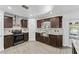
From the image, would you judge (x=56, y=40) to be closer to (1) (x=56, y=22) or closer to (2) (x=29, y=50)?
(1) (x=56, y=22)

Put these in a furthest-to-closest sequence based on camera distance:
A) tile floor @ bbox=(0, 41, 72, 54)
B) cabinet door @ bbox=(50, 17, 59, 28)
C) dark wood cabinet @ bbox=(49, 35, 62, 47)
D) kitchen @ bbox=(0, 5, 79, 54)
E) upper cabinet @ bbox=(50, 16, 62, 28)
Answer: cabinet door @ bbox=(50, 17, 59, 28)
upper cabinet @ bbox=(50, 16, 62, 28)
dark wood cabinet @ bbox=(49, 35, 62, 47)
kitchen @ bbox=(0, 5, 79, 54)
tile floor @ bbox=(0, 41, 72, 54)

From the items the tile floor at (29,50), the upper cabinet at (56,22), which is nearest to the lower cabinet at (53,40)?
the upper cabinet at (56,22)

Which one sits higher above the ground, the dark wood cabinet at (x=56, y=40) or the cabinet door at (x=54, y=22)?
the cabinet door at (x=54, y=22)

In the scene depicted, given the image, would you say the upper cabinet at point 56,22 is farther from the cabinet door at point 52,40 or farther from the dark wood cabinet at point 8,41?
the dark wood cabinet at point 8,41

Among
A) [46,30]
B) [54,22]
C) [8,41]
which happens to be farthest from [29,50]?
[54,22]

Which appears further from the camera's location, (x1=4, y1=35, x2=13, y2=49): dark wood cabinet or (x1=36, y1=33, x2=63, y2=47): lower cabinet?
(x1=36, y1=33, x2=63, y2=47): lower cabinet

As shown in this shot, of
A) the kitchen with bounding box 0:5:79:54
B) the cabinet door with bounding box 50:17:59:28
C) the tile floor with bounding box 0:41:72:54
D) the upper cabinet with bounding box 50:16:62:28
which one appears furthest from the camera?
the cabinet door with bounding box 50:17:59:28

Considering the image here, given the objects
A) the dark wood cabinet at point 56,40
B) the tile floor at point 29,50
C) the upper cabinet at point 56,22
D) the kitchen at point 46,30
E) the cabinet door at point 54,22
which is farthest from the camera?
the cabinet door at point 54,22

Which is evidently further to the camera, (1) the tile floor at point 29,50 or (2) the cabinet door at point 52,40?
(2) the cabinet door at point 52,40

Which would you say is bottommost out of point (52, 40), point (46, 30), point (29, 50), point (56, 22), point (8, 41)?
point (29, 50)

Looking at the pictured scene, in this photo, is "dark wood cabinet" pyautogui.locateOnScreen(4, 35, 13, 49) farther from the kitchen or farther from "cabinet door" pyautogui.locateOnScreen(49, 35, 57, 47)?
"cabinet door" pyautogui.locateOnScreen(49, 35, 57, 47)

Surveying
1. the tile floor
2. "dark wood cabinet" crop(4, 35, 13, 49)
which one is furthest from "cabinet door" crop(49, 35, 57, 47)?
"dark wood cabinet" crop(4, 35, 13, 49)

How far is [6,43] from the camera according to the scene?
12.9 feet
